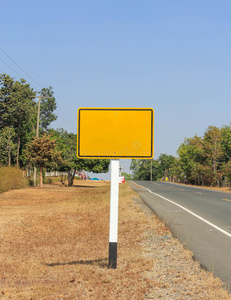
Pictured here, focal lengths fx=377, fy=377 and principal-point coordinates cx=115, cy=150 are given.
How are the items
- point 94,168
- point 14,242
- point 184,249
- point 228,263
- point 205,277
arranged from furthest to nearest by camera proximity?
point 94,168, point 14,242, point 184,249, point 228,263, point 205,277

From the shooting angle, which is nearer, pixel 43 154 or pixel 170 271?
pixel 170 271

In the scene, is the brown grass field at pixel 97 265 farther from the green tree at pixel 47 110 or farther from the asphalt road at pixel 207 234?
the green tree at pixel 47 110

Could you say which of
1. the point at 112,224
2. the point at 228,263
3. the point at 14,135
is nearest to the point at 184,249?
the point at 228,263

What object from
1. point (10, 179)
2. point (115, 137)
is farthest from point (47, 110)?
point (115, 137)

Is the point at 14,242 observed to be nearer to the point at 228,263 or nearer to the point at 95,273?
the point at 95,273

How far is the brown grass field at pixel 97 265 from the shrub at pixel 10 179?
799 inches

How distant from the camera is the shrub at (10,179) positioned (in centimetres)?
3244

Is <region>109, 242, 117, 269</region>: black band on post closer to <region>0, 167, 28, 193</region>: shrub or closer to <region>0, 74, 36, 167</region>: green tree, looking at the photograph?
<region>0, 167, 28, 193</region>: shrub

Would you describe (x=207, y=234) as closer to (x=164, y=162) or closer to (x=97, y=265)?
(x=97, y=265)

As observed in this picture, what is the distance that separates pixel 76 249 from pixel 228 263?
371 cm

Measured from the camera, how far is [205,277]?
20.1 ft

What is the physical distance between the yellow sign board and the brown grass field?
6.70 ft

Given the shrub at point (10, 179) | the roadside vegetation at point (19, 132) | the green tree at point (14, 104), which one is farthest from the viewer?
the green tree at point (14, 104)

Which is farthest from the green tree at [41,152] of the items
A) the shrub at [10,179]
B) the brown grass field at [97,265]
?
the brown grass field at [97,265]
